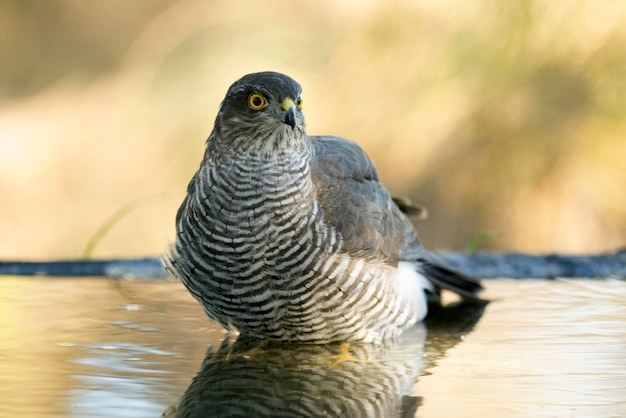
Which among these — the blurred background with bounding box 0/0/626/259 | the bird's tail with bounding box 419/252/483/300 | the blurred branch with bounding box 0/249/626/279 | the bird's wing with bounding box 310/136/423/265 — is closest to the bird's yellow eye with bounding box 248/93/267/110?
the bird's wing with bounding box 310/136/423/265

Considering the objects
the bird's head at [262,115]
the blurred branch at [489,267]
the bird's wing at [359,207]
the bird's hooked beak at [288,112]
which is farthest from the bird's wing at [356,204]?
the blurred branch at [489,267]

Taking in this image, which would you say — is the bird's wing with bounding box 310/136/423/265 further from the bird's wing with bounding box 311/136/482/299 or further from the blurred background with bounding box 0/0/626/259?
the blurred background with bounding box 0/0/626/259

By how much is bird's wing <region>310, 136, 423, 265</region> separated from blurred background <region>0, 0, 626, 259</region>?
168 inches

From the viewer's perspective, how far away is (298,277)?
13.6ft

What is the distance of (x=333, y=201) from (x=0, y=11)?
7696 millimetres

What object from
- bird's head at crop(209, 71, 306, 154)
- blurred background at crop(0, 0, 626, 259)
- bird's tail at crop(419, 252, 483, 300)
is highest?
blurred background at crop(0, 0, 626, 259)

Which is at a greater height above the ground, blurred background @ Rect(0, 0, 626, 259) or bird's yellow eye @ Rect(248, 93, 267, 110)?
blurred background @ Rect(0, 0, 626, 259)

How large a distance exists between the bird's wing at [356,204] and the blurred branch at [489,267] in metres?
1.36

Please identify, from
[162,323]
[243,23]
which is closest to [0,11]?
[243,23]

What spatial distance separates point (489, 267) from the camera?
639 cm

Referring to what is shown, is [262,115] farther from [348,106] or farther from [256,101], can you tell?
[348,106]

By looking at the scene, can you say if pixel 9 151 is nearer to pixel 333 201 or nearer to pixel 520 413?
pixel 333 201

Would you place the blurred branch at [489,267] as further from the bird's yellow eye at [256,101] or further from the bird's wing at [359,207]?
the bird's yellow eye at [256,101]

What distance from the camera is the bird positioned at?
13.4ft
